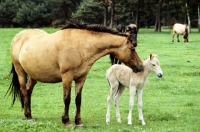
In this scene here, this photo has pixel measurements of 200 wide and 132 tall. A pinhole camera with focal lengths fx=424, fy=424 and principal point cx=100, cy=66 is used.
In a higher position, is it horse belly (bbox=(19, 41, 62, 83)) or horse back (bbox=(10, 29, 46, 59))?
horse back (bbox=(10, 29, 46, 59))

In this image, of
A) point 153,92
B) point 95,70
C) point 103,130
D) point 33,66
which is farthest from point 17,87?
point 95,70

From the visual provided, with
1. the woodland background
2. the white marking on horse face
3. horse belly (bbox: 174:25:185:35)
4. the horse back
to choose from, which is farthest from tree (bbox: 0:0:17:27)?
the white marking on horse face

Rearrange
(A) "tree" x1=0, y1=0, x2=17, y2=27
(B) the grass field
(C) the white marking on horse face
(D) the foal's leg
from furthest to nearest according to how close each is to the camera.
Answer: (A) "tree" x1=0, y1=0, x2=17, y2=27 < (D) the foal's leg < (C) the white marking on horse face < (B) the grass field

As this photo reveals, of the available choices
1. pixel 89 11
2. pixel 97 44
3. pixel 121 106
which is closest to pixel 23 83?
pixel 97 44

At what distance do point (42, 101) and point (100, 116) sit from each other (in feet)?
9.10

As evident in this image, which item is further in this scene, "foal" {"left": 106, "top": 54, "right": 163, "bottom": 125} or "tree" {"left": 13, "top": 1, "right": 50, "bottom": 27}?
"tree" {"left": 13, "top": 1, "right": 50, "bottom": 27}

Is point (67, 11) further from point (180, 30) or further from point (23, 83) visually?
point (23, 83)

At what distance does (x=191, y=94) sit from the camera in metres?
14.1

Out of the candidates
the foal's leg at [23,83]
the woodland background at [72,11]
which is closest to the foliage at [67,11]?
the woodland background at [72,11]

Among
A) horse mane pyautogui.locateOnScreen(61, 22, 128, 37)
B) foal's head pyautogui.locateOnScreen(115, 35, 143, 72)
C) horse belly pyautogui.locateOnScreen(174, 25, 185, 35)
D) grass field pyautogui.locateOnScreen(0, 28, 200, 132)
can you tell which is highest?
horse mane pyautogui.locateOnScreen(61, 22, 128, 37)

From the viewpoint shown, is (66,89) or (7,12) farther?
(7,12)

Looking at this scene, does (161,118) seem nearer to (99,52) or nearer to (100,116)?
(100,116)

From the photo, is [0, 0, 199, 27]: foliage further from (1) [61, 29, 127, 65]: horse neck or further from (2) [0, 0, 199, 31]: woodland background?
(1) [61, 29, 127, 65]: horse neck

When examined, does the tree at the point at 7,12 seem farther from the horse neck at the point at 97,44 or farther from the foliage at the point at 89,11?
the horse neck at the point at 97,44
